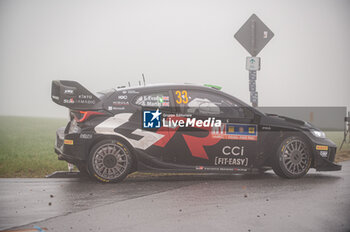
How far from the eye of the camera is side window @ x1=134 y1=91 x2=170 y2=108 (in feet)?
25.8

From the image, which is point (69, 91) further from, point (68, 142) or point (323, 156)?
point (323, 156)

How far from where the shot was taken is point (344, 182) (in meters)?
7.95

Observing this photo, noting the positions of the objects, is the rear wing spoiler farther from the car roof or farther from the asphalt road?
the asphalt road

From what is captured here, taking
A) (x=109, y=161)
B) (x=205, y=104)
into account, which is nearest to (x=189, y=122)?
(x=205, y=104)

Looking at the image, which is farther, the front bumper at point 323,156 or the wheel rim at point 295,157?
the front bumper at point 323,156

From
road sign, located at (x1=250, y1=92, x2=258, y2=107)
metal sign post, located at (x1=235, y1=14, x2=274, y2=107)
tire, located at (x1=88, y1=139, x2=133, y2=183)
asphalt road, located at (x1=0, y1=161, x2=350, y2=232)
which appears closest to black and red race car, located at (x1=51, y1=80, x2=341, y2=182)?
tire, located at (x1=88, y1=139, x2=133, y2=183)

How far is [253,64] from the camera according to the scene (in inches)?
425

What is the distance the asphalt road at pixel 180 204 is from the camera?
512 centimetres

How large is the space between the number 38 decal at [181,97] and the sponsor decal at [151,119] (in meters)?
0.39

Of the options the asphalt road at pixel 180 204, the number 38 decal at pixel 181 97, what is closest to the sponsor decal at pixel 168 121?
the number 38 decal at pixel 181 97

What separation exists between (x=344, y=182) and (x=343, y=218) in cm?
270

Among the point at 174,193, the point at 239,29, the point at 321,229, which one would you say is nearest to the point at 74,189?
the point at 174,193

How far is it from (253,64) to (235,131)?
10.6 feet

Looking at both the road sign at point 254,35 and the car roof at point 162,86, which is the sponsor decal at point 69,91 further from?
the road sign at point 254,35
